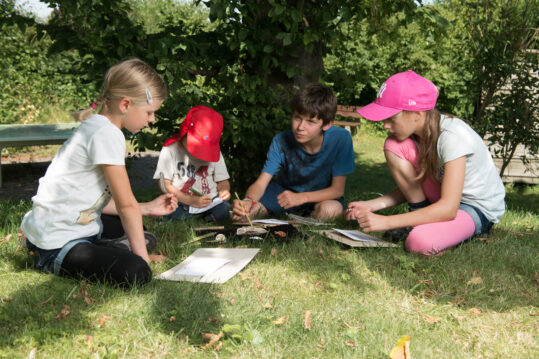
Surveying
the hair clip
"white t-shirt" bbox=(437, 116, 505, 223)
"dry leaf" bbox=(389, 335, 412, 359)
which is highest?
the hair clip

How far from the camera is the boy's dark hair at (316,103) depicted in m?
3.77

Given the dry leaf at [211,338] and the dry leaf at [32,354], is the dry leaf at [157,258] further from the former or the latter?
the dry leaf at [32,354]

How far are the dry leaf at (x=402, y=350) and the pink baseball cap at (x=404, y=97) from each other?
1480 mm

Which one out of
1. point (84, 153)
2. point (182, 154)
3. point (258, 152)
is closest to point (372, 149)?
point (258, 152)

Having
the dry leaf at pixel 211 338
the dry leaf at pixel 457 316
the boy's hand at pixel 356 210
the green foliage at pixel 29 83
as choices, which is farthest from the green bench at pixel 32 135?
the dry leaf at pixel 457 316

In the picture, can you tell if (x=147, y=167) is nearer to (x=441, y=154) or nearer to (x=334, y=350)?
(x=441, y=154)

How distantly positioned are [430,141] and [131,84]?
1.83 m

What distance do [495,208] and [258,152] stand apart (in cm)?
232

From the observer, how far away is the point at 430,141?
3195mm

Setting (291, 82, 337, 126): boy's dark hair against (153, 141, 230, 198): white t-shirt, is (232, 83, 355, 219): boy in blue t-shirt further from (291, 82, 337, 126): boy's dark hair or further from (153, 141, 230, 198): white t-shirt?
(153, 141, 230, 198): white t-shirt

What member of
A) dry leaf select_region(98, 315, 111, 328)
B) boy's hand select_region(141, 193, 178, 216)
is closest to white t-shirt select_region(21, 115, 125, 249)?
boy's hand select_region(141, 193, 178, 216)

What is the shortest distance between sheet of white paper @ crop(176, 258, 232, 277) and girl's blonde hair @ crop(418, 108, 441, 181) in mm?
1404

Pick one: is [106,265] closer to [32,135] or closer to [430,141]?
[430,141]

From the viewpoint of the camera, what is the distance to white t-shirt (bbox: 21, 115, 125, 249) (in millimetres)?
2643
